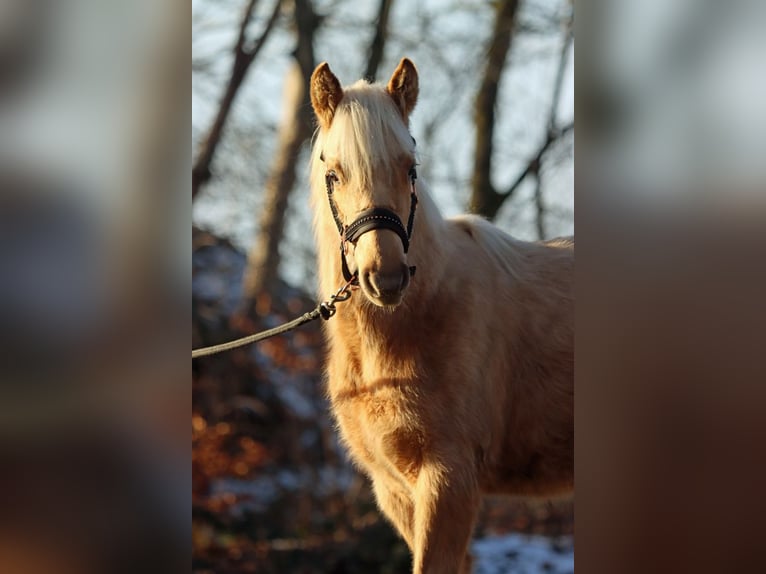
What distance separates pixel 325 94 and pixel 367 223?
635mm

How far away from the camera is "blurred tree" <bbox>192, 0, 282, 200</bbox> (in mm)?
8164

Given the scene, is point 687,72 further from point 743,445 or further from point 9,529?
point 9,529

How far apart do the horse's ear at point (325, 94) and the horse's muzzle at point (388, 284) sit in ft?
2.46

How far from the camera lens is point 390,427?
10.2 feet

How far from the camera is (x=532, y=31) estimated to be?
8.23 metres

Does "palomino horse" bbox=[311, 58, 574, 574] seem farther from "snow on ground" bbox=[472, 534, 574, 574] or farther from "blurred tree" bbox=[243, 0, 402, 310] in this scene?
"blurred tree" bbox=[243, 0, 402, 310]

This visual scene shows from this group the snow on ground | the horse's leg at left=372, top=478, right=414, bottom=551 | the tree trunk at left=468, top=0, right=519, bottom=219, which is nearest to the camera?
the horse's leg at left=372, top=478, right=414, bottom=551

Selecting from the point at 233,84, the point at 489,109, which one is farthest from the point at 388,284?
the point at 233,84

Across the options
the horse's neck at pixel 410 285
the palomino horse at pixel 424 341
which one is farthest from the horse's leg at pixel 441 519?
the horse's neck at pixel 410 285

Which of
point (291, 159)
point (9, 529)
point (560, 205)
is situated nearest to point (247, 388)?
point (291, 159)

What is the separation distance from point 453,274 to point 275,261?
492 cm

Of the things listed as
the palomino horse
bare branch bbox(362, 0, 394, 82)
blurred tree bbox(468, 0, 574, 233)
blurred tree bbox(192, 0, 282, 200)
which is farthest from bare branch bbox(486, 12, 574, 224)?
the palomino horse

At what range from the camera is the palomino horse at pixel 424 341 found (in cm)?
293

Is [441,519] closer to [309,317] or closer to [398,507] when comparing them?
[398,507]
